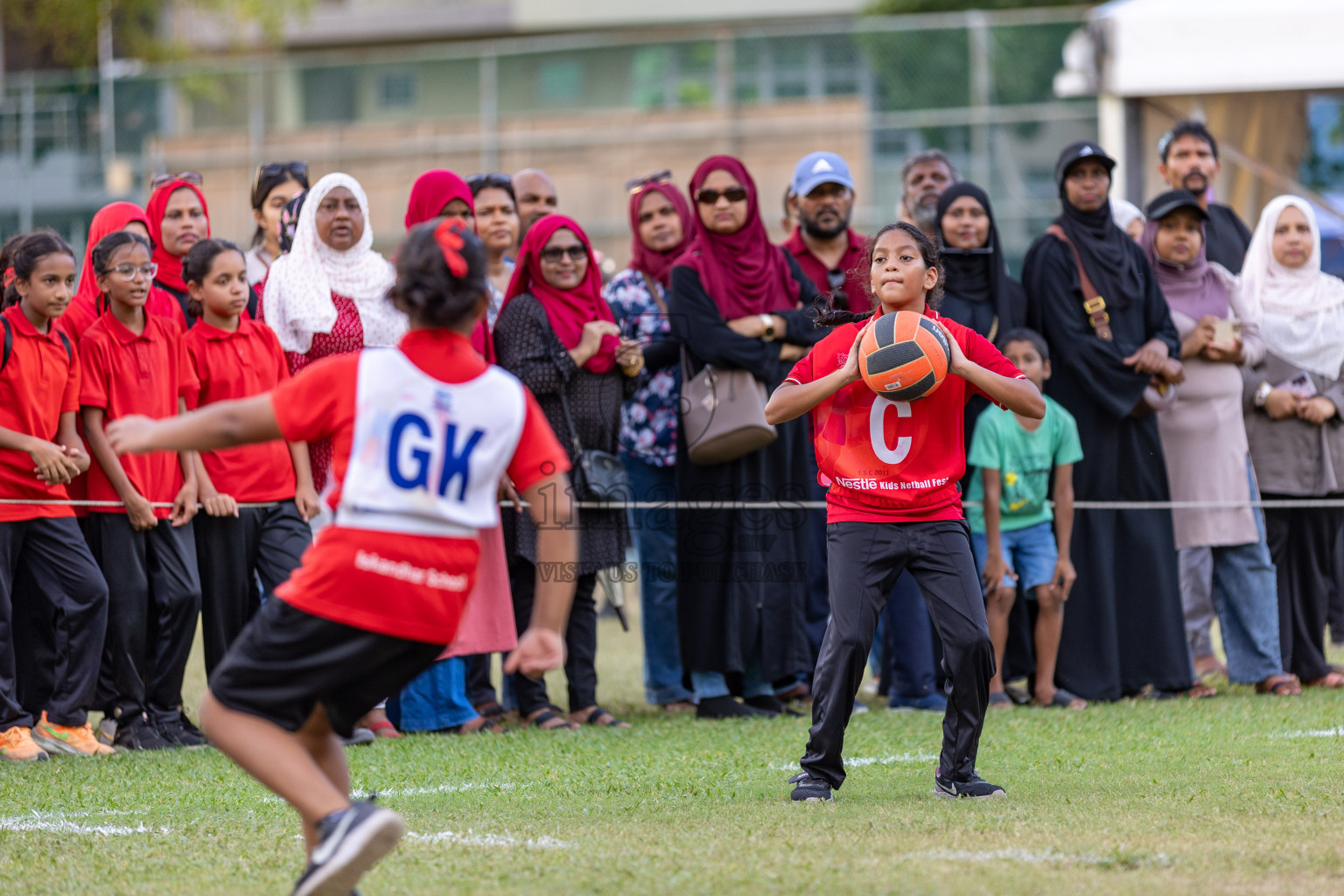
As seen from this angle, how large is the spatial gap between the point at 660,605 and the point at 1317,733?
3312mm

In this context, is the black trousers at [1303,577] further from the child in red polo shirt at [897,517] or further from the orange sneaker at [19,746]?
the orange sneaker at [19,746]

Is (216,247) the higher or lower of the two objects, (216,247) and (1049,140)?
the lower

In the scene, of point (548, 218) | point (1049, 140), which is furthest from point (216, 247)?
point (1049, 140)

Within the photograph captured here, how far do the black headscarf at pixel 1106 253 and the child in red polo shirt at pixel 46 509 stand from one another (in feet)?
17.3

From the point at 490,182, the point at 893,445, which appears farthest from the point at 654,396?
the point at 893,445

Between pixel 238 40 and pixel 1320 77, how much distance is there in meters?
21.4

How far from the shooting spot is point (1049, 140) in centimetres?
1936

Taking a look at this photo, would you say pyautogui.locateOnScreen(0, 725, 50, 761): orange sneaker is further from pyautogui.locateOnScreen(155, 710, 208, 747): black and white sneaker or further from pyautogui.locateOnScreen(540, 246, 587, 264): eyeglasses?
pyautogui.locateOnScreen(540, 246, 587, 264): eyeglasses

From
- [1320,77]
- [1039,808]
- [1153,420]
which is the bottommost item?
[1039,808]

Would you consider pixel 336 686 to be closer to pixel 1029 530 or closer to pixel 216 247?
pixel 216 247

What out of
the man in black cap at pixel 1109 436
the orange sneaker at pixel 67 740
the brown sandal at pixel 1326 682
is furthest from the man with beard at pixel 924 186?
the orange sneaker at pixel 67 740

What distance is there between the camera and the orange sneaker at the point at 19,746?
693 centimetres

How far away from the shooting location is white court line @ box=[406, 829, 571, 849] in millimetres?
4930

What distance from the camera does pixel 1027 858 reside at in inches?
181
